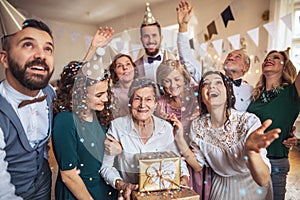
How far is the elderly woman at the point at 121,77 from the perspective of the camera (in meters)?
0.62

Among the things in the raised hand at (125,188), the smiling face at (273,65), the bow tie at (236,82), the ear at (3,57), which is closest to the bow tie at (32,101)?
the ear at (3,57)

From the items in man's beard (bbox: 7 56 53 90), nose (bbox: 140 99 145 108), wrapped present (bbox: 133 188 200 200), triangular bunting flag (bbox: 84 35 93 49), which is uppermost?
triangular bunting flag (bbox: 84 35 93 49)

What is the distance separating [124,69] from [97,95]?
0.10m

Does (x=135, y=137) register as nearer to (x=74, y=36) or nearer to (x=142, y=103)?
(x=142, y=103)

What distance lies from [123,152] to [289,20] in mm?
606

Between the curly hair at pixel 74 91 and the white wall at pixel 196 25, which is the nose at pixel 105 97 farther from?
the white wall at pixel 196 25

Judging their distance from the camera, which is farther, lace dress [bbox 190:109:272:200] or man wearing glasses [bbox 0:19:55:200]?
lace dress [bbox 190:109:272:200]

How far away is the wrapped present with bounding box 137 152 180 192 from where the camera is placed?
61 cm

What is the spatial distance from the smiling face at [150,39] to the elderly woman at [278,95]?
1.07 ft

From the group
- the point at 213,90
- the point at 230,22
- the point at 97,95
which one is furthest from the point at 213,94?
the point at 97,95

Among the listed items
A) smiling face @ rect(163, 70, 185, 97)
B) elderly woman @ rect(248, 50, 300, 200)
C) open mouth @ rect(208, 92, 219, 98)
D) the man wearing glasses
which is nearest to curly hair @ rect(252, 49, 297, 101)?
elderly woman @ rect(248, 50, 300, 200)

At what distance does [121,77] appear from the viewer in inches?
24.6

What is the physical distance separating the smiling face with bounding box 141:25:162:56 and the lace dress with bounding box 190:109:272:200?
0.80ft

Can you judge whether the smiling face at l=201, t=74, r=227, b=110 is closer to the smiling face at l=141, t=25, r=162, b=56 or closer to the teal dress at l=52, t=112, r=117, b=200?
the smiling face at l=141, t=25, r=162, b=56
